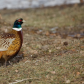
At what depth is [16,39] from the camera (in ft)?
17.3

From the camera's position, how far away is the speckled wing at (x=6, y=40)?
5084mm

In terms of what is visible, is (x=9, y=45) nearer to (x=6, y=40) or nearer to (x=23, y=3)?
(x=6, y=40)

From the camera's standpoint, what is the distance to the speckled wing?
16.7 feet

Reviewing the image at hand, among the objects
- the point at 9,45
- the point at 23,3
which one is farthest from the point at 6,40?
the point at 23,3

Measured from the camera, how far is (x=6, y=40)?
17.1 feet

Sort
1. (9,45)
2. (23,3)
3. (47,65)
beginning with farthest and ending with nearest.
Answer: (23,3) → (47,65) → (9,45)

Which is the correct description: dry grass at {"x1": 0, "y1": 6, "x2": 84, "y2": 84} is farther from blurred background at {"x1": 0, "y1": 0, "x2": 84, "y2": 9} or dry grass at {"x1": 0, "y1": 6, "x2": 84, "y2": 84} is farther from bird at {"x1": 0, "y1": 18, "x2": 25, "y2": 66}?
blurred background at {"x1": 0, "y1": 0, "x2": 84, "y2": 9}

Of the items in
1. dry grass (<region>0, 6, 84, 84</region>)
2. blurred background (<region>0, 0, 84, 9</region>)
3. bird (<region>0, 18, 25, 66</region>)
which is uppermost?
blurred background (<region>0, 0, 84, 9</region>)

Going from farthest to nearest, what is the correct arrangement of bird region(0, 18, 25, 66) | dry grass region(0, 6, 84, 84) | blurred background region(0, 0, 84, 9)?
blurred background region(0, 0, 84, 9) → bird region(0, 18, 25, 66) → dry grass region(0, 6, 84, 84)

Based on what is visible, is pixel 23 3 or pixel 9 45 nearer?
pixel 9 45

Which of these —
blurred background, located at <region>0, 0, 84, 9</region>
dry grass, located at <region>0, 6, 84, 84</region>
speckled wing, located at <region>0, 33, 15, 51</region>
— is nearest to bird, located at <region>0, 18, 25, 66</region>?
speckled wing, located at <region>0, 33, 15, 51</region>

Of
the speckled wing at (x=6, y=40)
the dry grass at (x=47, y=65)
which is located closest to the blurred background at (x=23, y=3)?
the dry grass at (x=47, y=65)

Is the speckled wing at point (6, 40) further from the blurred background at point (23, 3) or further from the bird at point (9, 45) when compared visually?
the blurred background at point (23, 3)

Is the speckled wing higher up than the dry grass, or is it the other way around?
the speckled wing
